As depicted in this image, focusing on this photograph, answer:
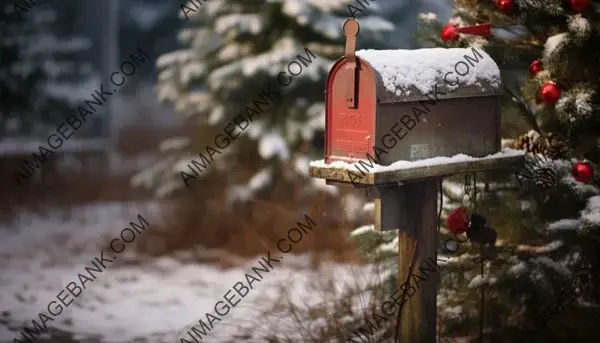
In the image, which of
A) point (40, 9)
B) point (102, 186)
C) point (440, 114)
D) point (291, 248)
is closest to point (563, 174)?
point (440, 114)

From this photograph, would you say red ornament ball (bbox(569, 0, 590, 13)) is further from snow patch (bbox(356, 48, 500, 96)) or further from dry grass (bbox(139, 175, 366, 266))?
dry grass (bbox(139, 175, 366, 266))

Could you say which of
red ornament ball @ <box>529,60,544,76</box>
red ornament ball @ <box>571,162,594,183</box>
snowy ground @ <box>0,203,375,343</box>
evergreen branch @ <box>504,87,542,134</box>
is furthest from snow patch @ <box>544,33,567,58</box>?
snowy ground @ <box>0,203,375,343</box>

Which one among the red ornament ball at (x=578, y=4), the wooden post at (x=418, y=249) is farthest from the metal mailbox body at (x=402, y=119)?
the red ornament ball at (x=578, y=4)

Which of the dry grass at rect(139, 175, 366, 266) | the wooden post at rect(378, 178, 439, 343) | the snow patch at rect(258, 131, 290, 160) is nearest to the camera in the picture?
the wooden post at rect(378, 178, 439, 343)

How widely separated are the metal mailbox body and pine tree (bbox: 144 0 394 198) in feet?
13.5

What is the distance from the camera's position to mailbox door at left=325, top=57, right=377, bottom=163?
4473 mm

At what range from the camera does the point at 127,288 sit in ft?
27.7

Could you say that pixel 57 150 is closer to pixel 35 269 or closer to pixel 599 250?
pixel 35 269

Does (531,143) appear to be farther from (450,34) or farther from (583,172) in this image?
(450,34)

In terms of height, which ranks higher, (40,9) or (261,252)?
(40,9)

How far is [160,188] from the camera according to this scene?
10344mm

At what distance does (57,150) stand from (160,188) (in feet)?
17.0

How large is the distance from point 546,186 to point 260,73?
456cm

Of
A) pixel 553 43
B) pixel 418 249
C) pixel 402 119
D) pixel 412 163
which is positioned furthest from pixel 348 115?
pixel 553 43
